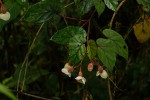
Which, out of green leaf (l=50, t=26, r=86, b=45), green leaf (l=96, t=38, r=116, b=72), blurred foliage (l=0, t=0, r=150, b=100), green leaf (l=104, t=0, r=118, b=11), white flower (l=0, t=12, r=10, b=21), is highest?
white flower (l=0, t=12, r=10, b=21)

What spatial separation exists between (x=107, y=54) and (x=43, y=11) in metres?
0.32

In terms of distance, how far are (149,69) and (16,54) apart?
912 mm

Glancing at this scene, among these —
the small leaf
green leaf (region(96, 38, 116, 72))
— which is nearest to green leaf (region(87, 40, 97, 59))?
green leaf (region(96, 38, 116, 72))

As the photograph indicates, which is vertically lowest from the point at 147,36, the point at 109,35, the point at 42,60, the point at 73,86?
the point at 73,86

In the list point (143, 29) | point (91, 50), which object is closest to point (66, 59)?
point (143, 29)

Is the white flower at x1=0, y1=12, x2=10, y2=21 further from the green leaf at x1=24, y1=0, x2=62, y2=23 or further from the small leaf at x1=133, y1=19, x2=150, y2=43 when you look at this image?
the small leaf at x1=133, y1=19, x2=150, y2=43

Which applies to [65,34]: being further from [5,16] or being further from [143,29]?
[143,29]

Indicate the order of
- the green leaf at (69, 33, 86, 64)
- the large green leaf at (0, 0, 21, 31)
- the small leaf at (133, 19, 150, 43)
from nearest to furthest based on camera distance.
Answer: the green leaf at (69, 33, 86, 64) → the large green leaf at (0, 0, 21, 31) → the small leaf at (133, 19, 150, 43)

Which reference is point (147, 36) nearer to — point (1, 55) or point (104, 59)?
point (104, 59)

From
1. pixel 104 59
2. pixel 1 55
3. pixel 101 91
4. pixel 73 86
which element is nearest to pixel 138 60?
pixel 101 91

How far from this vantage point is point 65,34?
3.67 feet

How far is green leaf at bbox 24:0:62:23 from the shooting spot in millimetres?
1199

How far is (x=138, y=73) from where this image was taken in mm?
1776

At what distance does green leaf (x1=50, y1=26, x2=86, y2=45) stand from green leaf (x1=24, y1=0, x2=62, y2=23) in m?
0.13
